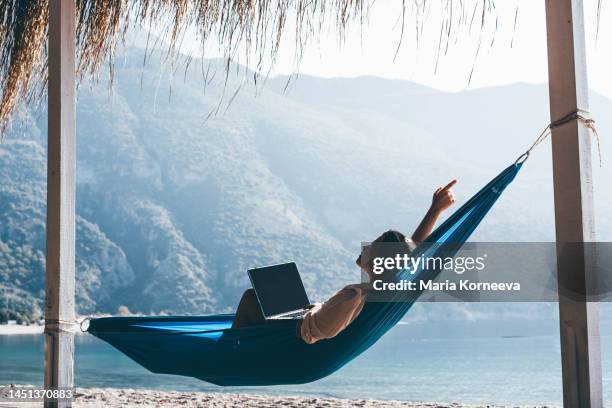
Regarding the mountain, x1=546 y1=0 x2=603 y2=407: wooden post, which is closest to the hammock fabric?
x1=546 y1=0 x2=603 y2=407: wooden post

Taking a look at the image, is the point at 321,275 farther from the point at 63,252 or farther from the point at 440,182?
the point at 63,252

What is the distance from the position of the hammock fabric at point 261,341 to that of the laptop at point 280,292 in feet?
0.37

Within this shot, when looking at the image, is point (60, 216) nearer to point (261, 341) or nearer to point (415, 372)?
point (261, 341)

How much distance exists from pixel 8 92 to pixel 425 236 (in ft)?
6.40

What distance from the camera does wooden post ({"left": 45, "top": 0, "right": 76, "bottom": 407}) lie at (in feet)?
7.57

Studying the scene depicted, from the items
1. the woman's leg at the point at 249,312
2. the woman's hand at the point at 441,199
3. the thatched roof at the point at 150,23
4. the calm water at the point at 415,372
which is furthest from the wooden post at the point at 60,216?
the calm water at the point at 415,372

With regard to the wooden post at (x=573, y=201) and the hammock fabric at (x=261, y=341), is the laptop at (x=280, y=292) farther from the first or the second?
the wooden post at (x=573, y=201)

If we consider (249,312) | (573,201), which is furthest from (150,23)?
(573,201)

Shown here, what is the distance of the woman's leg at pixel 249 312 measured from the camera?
2.38m

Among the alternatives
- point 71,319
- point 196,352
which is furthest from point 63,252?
point 196,352

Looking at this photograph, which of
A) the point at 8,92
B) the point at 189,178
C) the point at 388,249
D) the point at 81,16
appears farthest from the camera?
the point at 189,178

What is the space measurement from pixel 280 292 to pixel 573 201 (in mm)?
958

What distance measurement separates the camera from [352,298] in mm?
2090

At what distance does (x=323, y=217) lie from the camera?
1372 inches
